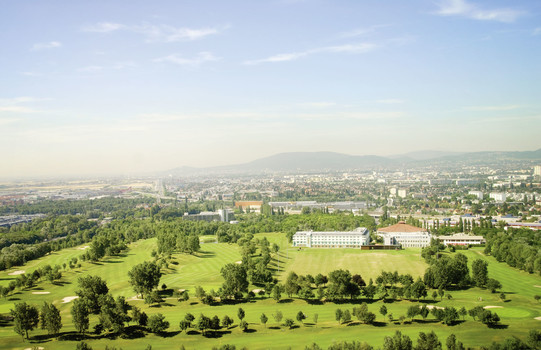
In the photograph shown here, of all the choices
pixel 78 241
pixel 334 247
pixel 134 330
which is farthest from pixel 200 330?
pixel 78 241

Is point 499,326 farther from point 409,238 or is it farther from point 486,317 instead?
point 409,238

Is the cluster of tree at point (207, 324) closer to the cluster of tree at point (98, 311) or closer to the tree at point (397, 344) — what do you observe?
the cluster of tree at point (98, 311)

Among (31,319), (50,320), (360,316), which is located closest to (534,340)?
(360,316)

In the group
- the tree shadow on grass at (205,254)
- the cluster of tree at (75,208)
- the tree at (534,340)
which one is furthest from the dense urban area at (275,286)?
the cluster of tree at (75,208)

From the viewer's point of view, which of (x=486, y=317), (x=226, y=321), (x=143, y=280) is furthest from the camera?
(x=143, y=280)

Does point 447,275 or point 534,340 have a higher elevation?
point 534,340

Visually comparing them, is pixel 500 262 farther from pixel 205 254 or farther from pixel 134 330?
pixel 134 330
